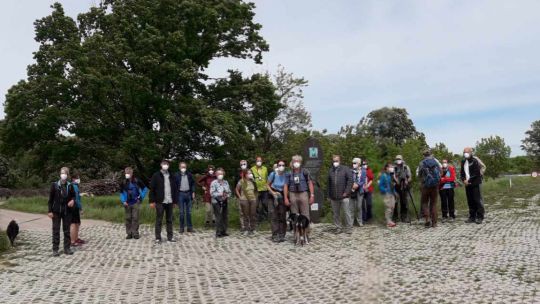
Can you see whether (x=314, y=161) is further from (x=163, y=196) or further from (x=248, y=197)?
(x=163, y=196)

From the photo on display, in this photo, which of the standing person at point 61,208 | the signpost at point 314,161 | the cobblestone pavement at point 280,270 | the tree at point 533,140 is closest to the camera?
the cobblestone pavement at point 280,270

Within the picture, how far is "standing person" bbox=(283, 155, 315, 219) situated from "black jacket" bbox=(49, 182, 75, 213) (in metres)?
4.73

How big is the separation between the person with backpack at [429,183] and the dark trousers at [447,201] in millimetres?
1364

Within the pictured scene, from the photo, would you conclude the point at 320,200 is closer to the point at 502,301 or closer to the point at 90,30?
the point at 502,301

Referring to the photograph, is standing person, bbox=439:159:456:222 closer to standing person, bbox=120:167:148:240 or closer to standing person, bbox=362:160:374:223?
standing person, bbox=362:160:374:223

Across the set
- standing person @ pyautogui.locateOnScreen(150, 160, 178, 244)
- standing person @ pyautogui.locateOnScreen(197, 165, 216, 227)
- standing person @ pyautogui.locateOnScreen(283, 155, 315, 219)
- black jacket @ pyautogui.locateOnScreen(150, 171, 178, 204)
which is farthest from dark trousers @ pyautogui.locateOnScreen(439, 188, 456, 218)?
black jacket @ pyautogui.locateOnScreen(150, 171, 178, 204)

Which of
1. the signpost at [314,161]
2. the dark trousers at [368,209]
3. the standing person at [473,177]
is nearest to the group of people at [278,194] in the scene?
the standing person at [473,177]

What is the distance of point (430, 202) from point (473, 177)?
4.15 feet

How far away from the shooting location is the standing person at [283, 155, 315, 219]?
10969 millimetres

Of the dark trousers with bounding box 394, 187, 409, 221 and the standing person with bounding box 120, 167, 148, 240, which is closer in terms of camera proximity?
the standing person with bounding box 120, 167, 148, 240

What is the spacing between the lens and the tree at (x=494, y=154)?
1672 inches

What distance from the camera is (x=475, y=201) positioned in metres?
12.8

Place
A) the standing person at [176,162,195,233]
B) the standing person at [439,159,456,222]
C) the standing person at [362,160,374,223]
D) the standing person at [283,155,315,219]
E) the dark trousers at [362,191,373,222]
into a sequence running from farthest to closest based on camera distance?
the standing person at [439,159,456,222], the standing person at [176,162,195,233], the standing person at [283,155,315,219], the dark trousers at [362,191,373,222], the standing person at [362,160,374,223]

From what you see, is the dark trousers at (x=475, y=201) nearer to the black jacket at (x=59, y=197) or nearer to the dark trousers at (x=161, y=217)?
the dark trousers at (x=161, y=217)
